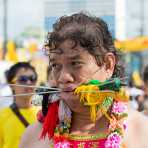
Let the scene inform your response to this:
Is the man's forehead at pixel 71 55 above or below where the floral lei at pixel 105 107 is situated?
above

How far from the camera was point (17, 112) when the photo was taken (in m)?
5.08

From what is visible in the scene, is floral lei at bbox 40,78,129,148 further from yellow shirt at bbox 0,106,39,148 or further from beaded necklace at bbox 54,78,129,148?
yellow shirt at bbox 0,106,39,148

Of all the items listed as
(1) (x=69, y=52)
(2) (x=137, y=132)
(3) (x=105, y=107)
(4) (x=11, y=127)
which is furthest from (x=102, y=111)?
(4) (x=11, y=127)

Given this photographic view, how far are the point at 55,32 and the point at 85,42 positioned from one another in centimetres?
14

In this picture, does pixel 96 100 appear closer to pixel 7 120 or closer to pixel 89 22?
pixel 89 22

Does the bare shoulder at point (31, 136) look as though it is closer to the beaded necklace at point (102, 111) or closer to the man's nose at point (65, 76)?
the beaded necklace at point (102, 111)

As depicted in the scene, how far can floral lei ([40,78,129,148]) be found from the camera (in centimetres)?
219

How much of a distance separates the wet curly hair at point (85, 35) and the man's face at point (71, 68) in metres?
0.02

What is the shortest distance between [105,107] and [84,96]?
0.17 metres

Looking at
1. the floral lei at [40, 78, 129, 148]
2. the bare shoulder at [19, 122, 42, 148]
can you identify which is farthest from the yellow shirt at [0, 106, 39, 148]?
the floral lei at [40, 78, 129, 148]

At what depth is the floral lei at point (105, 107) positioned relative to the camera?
219cm

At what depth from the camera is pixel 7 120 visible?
16.2 ft

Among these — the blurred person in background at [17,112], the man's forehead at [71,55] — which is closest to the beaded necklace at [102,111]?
the man's forehead at [71,55]

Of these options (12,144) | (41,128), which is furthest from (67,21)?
(12,144)
